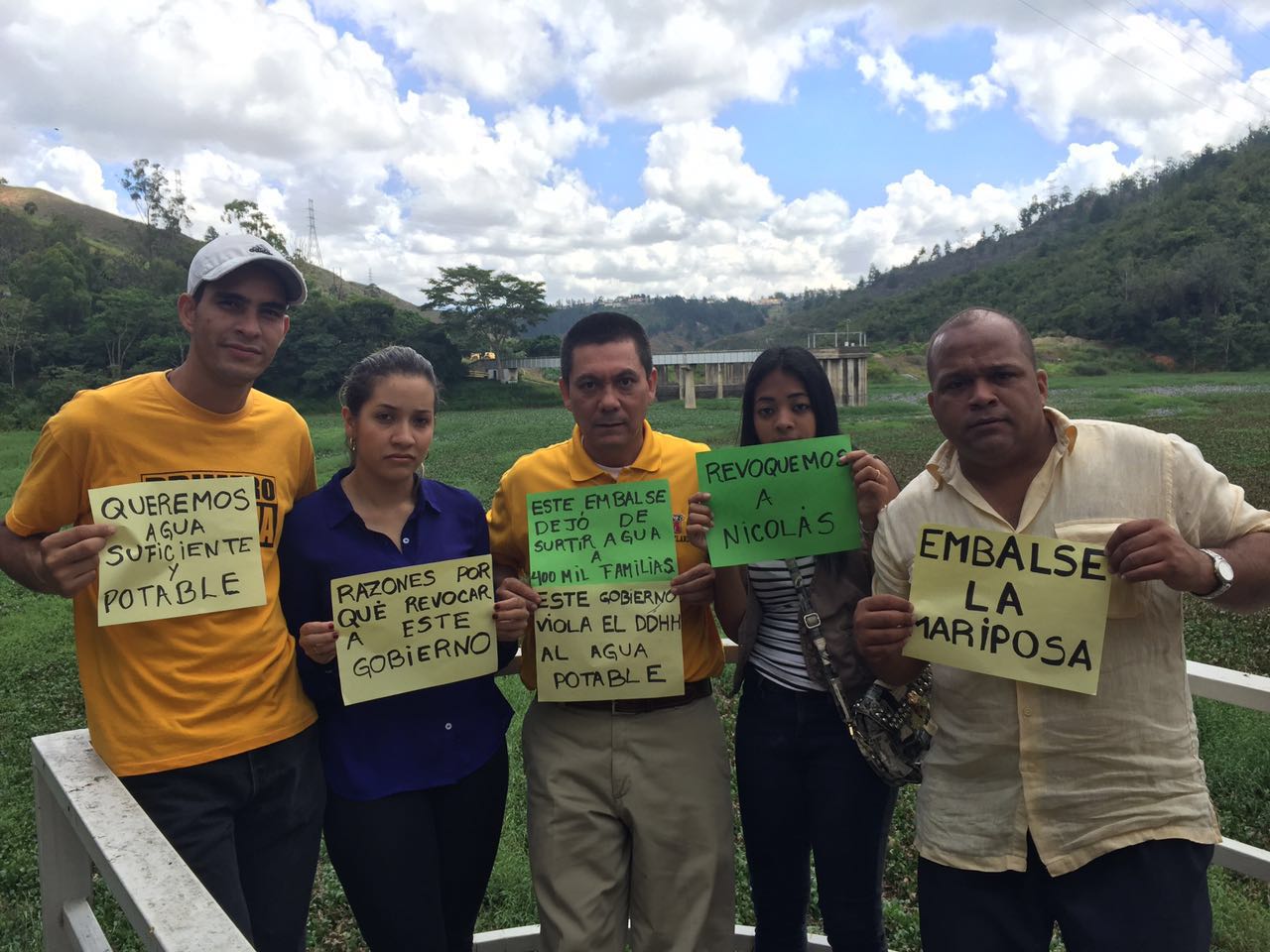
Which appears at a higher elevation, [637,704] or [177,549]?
[177,549]

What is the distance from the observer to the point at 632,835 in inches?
106

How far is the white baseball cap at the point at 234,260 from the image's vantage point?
8.53 ft

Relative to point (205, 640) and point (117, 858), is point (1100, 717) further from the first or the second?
point (205, 640)

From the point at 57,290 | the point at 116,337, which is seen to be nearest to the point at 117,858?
the point at 116,337

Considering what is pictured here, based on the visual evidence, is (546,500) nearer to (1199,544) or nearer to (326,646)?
(326,646)

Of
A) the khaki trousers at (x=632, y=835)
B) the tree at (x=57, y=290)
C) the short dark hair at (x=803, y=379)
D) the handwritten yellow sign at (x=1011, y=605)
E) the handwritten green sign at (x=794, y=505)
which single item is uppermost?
the tree at (x=57, y=290)

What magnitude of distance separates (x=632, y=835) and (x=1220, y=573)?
179cm

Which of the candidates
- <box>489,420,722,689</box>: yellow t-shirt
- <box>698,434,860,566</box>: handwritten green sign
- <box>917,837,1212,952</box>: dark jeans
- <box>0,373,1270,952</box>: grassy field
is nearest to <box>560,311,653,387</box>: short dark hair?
<box>489,420,722,689</box>: yellow t-shirt

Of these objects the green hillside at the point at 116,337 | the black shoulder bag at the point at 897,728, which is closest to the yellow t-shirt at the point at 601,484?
the black shoulder bag at the point at 897,728

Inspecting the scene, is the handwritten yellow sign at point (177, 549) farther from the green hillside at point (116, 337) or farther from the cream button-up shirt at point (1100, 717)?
the green hillside at point (116, 337)

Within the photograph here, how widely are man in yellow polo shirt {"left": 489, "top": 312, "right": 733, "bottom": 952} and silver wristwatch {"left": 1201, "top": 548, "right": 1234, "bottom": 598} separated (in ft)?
4.26

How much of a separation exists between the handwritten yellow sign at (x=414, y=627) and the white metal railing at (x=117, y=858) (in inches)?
26.1

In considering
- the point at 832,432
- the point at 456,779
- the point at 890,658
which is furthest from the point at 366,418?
the point at 890,658

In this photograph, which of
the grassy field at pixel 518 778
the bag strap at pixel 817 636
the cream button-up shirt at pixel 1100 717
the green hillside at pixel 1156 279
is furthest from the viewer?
the green hillside at pixel 1156 279
